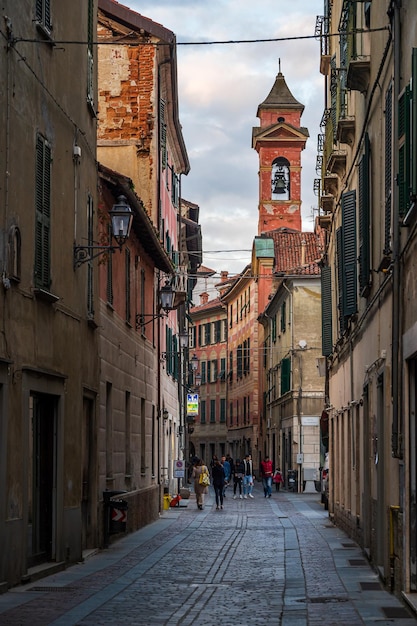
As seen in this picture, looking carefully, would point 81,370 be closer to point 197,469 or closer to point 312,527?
point 312,527

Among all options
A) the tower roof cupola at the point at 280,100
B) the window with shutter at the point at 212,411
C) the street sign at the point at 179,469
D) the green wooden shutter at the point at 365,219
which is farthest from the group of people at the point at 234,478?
the window with shutter at the point at 212,411

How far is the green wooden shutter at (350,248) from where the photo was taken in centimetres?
2086

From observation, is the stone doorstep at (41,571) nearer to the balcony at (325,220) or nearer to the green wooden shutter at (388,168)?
the green wooden shutter at (388,168)

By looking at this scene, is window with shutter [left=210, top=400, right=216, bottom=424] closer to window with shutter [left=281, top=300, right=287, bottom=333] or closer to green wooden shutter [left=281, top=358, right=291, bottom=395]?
window with shutter [left=281, top=300, right=287, bottom=333]

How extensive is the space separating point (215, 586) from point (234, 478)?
120ft

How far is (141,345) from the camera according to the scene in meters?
30.9

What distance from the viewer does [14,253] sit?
15.0 meters

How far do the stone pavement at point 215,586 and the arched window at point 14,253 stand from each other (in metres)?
3.72

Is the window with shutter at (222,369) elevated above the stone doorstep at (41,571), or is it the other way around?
the window with shutter at (222,369)

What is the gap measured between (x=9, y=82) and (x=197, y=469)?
85.4 feet

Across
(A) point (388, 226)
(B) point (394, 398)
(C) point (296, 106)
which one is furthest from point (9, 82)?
(C) point (296, 106)

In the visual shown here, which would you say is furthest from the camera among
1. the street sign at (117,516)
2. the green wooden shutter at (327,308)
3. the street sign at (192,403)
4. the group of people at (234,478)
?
the street sign at (192,403)

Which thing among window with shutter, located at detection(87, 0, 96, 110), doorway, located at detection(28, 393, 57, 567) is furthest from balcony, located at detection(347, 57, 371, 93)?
doorway, located at detection(28, 393, 57, 567)

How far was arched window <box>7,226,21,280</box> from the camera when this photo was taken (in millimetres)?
14766
